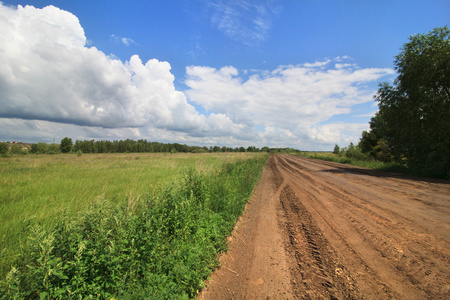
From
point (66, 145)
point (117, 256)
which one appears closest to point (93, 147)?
point (66, 145)

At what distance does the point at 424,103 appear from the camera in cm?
1575

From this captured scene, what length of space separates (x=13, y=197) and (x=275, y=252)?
316 inches

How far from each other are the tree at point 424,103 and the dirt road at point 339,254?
40.0ft

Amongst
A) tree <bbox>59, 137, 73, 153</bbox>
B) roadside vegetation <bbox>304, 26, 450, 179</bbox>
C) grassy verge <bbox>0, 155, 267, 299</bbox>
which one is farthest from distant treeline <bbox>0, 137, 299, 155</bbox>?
roadside vegetation <bbox>304, 26, 450, 179</bbox>

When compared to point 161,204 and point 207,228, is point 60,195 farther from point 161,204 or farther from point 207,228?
point 207,228

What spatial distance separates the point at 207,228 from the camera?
4566 millimetres

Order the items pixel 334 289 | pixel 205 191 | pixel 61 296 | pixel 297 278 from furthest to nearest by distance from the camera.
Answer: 1. pixel 205 191
2. pixel 297 278
3. pixel 334 289
4. pixel 61 296

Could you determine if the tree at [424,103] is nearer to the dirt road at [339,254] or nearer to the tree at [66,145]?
the dirt road at [339,254]

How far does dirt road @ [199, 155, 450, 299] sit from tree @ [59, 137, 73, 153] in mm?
82408

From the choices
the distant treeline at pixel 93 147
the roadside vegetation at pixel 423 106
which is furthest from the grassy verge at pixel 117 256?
the distant treeline at pixel 93 147

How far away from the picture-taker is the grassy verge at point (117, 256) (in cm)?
220

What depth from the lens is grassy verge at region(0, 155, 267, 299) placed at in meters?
2.20

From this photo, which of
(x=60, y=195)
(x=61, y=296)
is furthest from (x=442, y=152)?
(x=60, y=195)

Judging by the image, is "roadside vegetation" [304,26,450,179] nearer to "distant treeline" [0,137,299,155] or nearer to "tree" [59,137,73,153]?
"distant treeline" [0,137,299,155]
